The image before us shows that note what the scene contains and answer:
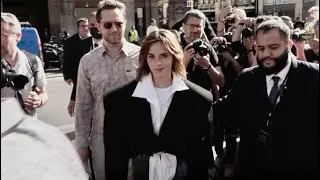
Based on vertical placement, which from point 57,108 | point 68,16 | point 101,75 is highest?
point 68,16

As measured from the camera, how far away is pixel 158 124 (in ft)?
6.93

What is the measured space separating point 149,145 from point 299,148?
0.73m

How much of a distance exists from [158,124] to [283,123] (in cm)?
62

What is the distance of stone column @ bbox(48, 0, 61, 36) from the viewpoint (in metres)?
20.1

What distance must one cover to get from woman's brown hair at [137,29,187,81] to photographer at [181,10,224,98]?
2.06 feet

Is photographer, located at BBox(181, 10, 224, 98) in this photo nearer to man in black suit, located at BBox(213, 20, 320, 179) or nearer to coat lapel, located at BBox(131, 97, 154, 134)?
man in black suit, located at BBox(213, 20, 320, 179)

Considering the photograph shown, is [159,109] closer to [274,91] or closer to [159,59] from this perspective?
[159,59]

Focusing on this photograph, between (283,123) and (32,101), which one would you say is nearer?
(283,123)

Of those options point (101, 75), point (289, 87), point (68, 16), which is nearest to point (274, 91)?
Result: point (289, 87)

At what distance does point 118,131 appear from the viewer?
2.15 metres

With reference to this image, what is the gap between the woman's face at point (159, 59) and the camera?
2.20 m

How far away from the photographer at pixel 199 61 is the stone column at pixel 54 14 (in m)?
17.7

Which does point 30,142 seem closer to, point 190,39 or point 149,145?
point 149,145

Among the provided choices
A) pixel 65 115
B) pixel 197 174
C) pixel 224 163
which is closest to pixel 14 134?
pixel 197 174
